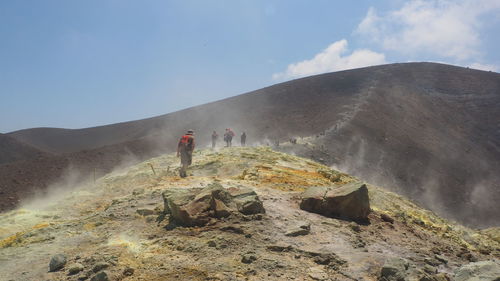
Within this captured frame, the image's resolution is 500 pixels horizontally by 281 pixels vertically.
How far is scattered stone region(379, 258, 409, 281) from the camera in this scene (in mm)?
5043

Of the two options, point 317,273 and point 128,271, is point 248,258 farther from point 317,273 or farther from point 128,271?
point 128,271

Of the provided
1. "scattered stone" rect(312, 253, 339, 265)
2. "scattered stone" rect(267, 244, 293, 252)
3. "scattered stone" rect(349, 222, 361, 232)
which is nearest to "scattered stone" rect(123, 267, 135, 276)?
"scattered stone" rect(267, 244, 293, 252)

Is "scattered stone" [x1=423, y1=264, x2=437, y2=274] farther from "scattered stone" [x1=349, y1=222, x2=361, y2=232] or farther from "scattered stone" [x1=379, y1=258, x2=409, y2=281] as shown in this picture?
"scattered stone" [x1=349, y1=222, x2=361, y2=232]

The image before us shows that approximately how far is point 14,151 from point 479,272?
195 feet

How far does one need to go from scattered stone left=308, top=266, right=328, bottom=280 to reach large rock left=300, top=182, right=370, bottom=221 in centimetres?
241

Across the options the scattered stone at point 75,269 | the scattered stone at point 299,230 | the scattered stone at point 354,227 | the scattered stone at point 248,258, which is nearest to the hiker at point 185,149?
the scattered stone at point 299,230

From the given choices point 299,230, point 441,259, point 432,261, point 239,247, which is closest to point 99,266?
point 239,247

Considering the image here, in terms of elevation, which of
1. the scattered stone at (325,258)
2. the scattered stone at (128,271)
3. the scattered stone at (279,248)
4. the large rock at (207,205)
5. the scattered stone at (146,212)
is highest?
the large rock at (207,205)

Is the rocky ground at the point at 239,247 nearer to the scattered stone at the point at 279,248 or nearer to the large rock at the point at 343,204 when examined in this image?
the scattered stone at the point at 279,248

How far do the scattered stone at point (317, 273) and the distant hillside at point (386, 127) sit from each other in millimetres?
21843

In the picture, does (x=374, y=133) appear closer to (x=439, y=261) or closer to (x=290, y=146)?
(x=290, y=146)

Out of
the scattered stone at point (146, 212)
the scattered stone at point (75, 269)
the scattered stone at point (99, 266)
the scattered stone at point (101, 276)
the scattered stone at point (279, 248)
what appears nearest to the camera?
the scattered stone at point (101, 276)

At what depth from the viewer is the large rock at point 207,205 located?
6656 mm

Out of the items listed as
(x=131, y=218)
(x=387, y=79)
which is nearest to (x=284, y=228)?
(x=131, y=218)
